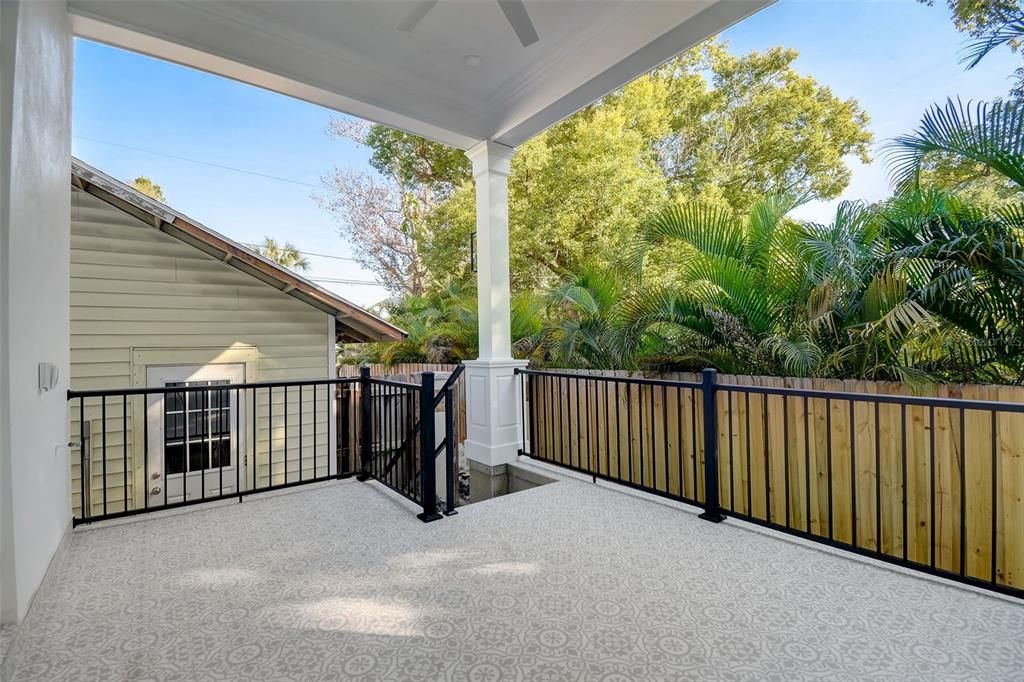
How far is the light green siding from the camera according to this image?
14.4ft

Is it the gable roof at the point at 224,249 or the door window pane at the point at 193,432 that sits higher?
the gable roof at the point at 224,249

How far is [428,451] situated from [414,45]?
2.88m

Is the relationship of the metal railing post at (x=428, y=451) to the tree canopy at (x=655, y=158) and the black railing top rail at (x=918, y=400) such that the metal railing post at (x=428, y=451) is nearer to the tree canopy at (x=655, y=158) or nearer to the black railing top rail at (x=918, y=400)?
the black railing top rail at (x=918, y=400)

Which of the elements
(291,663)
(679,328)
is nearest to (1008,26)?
(679,328)

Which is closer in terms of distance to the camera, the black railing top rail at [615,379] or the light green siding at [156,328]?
the black railing top rail at [615,379]

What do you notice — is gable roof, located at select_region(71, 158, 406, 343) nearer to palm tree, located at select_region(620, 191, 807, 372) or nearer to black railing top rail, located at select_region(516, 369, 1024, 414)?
palm tree, located at select_region(620, 191, 807, 372)

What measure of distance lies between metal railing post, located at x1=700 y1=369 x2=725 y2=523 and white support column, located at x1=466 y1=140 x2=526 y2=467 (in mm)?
2009

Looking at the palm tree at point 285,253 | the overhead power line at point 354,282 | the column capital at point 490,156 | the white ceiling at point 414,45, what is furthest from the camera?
the palm tree at point 285,253

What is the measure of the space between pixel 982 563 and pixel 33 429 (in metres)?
4.82

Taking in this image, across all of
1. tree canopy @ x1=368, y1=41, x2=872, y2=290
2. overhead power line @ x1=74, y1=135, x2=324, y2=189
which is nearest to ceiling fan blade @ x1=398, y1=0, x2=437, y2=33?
tree canopy @ x1=368, y1=41, x2=872, y2=290

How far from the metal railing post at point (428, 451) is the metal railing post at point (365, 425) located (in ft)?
3.78

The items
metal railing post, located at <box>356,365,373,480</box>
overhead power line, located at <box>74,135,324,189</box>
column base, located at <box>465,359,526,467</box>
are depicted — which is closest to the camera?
metal railing post, located at <box>356,365,373,480</box>

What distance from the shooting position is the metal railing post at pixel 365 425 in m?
4.08

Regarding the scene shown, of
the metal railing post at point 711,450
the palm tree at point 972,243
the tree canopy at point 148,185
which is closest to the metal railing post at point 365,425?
the metal railing post at point 711,450
